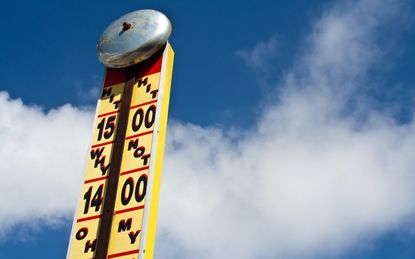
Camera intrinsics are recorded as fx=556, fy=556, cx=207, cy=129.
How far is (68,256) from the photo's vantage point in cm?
832

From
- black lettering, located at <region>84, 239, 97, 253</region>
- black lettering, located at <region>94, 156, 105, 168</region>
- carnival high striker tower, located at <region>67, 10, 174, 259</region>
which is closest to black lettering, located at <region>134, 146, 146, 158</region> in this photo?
carnival high striker tower, located at <region>67, 10, 174, 259</region>

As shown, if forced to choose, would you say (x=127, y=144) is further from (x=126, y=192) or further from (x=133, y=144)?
(x=126, y=192)

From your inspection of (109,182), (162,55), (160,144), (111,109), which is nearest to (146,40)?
(162,55)

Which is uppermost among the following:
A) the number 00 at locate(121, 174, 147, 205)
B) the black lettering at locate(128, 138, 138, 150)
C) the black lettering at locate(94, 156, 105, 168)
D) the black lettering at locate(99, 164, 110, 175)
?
the black lettering at locate(128, 138, 138, 150)

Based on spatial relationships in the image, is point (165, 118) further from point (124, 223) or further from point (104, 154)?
point (124, 223)

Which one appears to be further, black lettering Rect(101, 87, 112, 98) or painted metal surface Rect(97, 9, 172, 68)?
black lettering Rect(101, 87, 112, 98)

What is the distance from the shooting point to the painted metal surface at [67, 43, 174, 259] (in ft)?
26.8

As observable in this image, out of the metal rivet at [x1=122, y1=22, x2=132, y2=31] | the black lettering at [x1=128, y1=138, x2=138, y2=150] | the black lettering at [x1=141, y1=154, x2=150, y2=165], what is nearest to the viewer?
the black lettering at [x1=141, y1=154, x2=150, y2=165]

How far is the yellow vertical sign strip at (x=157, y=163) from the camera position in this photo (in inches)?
315

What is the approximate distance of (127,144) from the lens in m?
9.22

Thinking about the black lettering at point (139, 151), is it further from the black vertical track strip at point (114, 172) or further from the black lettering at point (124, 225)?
the black lettering at point (124, 225)

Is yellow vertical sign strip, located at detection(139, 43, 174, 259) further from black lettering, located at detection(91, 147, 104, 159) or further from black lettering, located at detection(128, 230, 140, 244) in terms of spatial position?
black lettering, located at detection(91, 147, 104, 159)

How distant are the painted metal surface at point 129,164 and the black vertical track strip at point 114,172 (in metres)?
0.02

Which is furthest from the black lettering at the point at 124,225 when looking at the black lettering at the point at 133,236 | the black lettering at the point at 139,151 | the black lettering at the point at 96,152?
the black lettering at the point at 96,152
